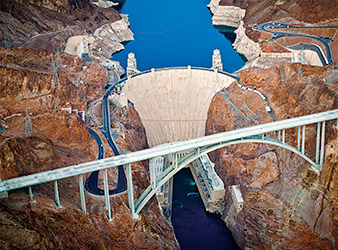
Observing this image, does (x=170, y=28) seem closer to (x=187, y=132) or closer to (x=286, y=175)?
(x=187, y=132)

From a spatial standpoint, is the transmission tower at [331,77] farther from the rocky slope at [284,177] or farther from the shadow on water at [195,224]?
the shadow on water at [195,224]

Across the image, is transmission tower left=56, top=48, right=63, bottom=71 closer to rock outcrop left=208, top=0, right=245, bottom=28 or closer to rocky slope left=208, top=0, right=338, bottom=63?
rocky slope left=208, top=0, right=338, bottom=63

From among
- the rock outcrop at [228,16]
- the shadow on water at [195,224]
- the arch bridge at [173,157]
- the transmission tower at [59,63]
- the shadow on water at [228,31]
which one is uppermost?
the rock outcrop at [228,16]

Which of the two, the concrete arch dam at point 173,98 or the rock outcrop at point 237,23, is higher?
the rock outcrop at point 237,23

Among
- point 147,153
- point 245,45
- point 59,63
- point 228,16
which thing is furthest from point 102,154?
point 228,16

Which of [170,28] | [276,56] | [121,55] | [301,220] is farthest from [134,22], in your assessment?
[301,220]

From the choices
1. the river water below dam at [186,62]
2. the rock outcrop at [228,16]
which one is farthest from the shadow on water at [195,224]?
the rock outcrop at [228,16]

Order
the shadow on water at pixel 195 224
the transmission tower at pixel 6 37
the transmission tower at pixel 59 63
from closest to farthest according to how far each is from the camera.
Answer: the shadow on water at pixel 195 224, the transmission tower at pixel 59 63, the transmission tower at pixel 6 37

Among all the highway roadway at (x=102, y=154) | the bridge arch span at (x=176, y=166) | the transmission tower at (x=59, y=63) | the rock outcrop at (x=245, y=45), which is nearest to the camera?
the bridge arch span at (x=176, y=166)
